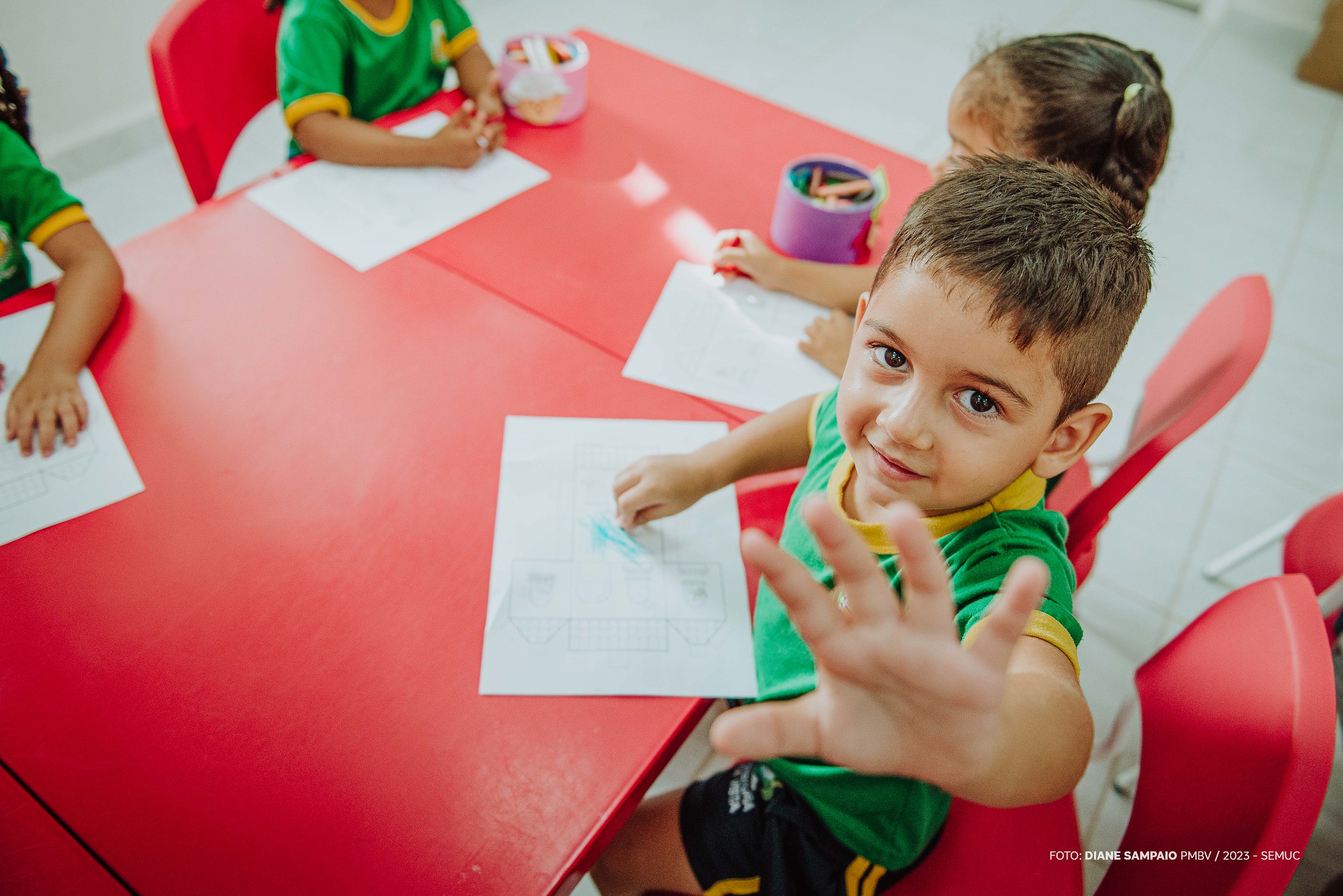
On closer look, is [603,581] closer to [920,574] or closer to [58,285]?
[920,574]

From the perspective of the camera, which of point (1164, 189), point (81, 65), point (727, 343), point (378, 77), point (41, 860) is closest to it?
point (41, 860)

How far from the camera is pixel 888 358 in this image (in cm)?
61

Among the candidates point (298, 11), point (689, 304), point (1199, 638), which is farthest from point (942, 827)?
point (298, 11)

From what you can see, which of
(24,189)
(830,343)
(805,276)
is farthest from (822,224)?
(24,189)

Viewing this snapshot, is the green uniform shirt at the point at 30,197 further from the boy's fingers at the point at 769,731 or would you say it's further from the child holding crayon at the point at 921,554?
the boy's fingers at the point at 769,731

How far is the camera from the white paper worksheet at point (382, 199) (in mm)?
996

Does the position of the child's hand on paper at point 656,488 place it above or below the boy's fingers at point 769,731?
below

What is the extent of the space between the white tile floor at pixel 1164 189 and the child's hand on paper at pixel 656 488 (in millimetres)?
665

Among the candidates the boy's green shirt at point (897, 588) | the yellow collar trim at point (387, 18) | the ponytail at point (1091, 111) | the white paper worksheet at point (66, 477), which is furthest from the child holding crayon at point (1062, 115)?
A: the yellow collar trim at point (387, 18)

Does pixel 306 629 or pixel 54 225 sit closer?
pixel 306 629

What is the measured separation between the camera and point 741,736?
39cm

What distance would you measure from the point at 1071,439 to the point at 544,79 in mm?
957

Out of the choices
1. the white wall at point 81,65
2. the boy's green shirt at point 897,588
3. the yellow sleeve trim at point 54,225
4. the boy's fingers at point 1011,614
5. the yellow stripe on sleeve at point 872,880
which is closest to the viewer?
the boy's fingers at point 1011,614

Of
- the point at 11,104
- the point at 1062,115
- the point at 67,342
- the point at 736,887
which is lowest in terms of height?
the point at 736,887
